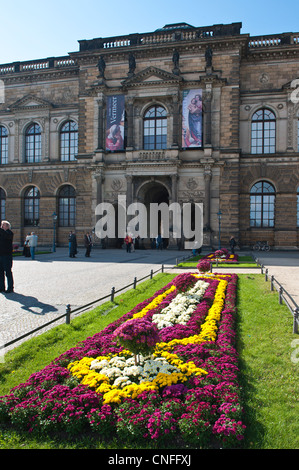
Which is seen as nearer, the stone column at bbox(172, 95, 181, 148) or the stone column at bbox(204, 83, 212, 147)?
the stone column at bbox(204, 83, 212, 147)

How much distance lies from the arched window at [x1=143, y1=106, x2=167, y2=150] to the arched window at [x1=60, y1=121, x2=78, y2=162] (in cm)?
792

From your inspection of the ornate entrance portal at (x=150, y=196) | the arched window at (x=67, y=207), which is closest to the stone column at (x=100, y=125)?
the ornate entrance portal at (x=150, y=196)

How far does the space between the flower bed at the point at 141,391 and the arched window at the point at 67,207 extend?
1258 inches

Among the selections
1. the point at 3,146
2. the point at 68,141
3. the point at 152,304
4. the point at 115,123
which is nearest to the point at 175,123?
the point at 115,123

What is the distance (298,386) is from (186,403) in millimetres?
1821

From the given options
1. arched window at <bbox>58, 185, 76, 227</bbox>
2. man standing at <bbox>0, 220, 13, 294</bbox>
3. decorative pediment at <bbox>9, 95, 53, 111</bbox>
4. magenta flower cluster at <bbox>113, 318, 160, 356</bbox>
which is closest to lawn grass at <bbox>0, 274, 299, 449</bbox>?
magenta flower cluster at <bbox>113, 318, 160, 356</bbox>

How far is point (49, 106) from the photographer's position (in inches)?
1538

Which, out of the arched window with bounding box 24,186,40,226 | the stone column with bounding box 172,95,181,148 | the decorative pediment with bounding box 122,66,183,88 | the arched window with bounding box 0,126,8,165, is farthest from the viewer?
the arched window with bounding box 0,126,8,165

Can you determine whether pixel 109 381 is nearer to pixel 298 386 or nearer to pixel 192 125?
pixel 298 386

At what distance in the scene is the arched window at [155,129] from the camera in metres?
35.0

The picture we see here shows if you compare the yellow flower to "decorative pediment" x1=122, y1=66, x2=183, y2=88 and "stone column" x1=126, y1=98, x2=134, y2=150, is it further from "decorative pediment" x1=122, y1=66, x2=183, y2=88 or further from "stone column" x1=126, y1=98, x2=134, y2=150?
"decorative pediment" x1=122, y1=66, x2=183, y2=88

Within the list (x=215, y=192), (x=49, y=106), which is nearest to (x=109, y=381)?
(x=215, y=192)

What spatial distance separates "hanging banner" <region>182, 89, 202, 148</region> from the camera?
33.6 metres
